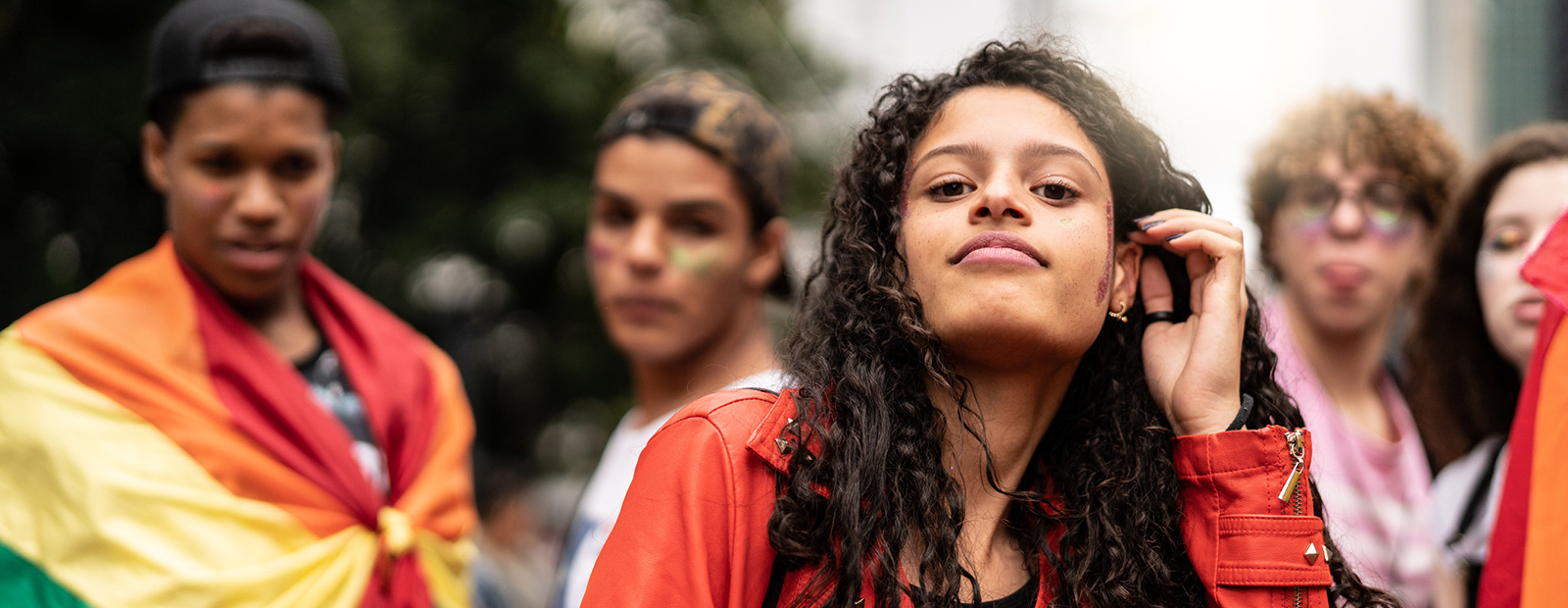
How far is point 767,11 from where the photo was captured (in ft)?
31.5

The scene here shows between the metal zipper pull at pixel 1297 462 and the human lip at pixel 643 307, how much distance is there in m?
1.81

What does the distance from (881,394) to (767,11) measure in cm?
803

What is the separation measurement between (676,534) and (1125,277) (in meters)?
1.05

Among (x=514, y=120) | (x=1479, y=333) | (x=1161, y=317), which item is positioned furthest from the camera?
(x=514, y=120)

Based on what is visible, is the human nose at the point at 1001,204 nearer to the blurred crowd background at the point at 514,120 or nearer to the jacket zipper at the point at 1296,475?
the jacket zipper at the point at 1296,475

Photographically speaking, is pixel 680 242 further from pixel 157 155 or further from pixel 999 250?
pixel 999 250

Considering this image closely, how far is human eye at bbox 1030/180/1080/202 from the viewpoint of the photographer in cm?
206

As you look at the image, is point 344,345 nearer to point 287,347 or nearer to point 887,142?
point 287,347

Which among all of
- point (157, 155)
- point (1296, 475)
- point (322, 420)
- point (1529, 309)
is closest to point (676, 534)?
point (1296, 475)

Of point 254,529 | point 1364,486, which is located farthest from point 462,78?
point 1364,486

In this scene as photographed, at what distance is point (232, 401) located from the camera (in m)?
2.96

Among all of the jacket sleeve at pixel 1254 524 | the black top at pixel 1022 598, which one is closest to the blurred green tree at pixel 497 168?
the black top at pixel 1022 598

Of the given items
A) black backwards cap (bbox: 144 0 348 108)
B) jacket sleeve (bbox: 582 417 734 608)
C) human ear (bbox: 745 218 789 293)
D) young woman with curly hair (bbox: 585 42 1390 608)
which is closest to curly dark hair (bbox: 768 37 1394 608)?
young woman with curly hair (bbox: 585 42 1390 608)

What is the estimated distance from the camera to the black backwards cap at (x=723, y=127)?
347 centimetres
